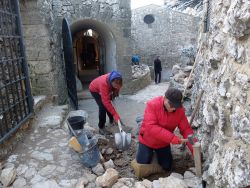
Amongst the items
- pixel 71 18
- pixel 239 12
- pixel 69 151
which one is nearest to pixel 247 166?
pixel 239 12

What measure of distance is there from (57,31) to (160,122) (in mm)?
4579

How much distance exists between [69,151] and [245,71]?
241 cm

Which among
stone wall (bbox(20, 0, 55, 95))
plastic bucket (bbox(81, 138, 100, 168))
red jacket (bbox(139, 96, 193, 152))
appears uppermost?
stone wall (bbox(20, 0, 55, 95))

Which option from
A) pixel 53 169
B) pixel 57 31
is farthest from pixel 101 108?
pixel 57 31

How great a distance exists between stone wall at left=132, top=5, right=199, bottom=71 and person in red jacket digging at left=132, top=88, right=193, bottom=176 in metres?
15.4

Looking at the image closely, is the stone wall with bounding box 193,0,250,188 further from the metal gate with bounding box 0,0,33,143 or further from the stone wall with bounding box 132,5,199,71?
the stone wall with bounding box 132,5,199,71

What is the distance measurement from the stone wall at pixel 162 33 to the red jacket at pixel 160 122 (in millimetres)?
15532

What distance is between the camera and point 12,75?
3.73m

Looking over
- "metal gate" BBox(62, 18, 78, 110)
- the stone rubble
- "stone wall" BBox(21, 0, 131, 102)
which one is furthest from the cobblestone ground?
"metal gate" BBox(62, 18, 78, 110)

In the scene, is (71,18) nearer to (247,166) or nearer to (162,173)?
(162,173)

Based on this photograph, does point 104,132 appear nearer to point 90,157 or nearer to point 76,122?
point 76,122

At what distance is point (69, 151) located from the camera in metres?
3.49

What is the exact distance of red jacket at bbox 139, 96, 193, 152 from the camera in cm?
288

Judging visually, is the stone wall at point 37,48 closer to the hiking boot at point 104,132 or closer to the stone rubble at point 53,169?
the hiking boot at point 104,132
